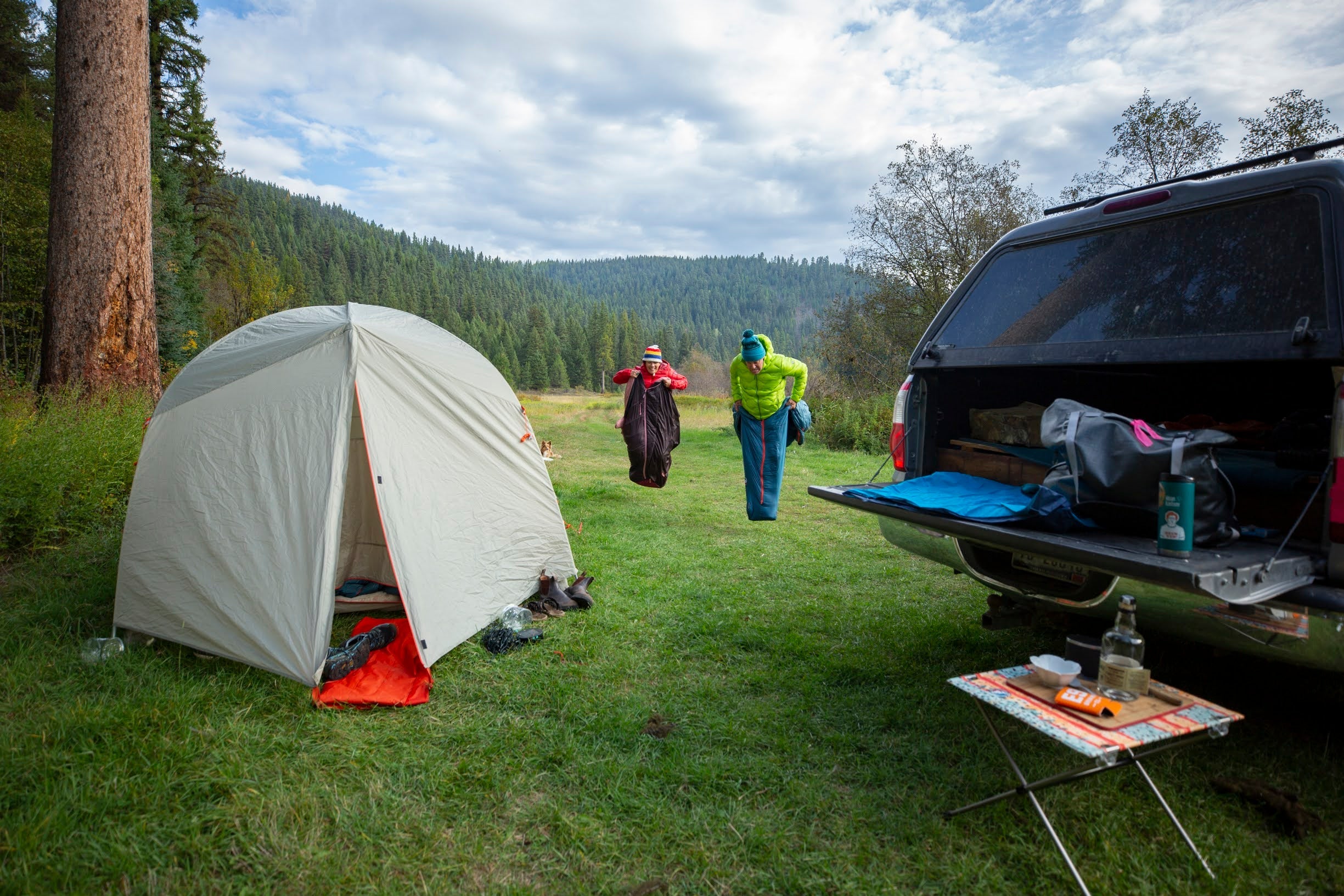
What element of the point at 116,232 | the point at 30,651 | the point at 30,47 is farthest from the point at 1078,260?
the point at 30,47

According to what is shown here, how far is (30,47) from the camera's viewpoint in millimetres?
15594

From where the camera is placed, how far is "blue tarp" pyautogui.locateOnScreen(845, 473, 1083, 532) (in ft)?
8.11

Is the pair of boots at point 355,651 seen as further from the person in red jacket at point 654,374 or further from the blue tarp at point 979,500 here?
the person in red jacket at point 654,374

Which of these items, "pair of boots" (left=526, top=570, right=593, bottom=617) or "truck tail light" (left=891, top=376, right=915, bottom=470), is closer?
"truck tail light" (left=891, top=376, right=915, bottom=470)

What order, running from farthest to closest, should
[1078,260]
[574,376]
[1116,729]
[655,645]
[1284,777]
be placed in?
[574,376] < [655,645] < [1078,260] < [1284,777] < [1116,729]

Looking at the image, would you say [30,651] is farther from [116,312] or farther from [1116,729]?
[1116,729]

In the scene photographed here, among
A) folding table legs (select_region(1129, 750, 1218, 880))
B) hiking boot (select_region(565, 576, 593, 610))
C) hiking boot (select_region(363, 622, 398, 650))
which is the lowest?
hiking boot (select_region(363, 622, 398, 650))

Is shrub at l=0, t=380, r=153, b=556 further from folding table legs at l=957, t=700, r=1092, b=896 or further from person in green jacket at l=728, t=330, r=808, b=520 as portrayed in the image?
folding table legs at l=957, t=700, r=1092, b=896

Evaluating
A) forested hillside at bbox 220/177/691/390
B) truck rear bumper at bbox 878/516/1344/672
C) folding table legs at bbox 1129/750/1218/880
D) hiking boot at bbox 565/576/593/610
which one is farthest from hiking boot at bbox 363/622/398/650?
forested hillside at bbox 220/177/691/390

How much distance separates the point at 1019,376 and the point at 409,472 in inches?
131

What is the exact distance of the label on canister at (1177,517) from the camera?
210 cm

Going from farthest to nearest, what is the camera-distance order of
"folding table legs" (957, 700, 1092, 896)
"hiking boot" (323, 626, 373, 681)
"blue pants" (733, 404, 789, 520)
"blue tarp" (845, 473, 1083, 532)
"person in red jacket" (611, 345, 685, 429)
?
"person in red jacket" (611, 345, 685, 429)
"blue pants" (733, 404, 789, 520)
"hiking boot" (323, 626, 373, 681)
"blue tarp" (845, 473, 1083, 532)
"folding table legs" (957, 700, 1092, 896)

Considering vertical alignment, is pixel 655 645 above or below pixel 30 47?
below

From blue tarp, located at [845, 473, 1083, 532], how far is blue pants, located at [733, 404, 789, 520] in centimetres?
234
